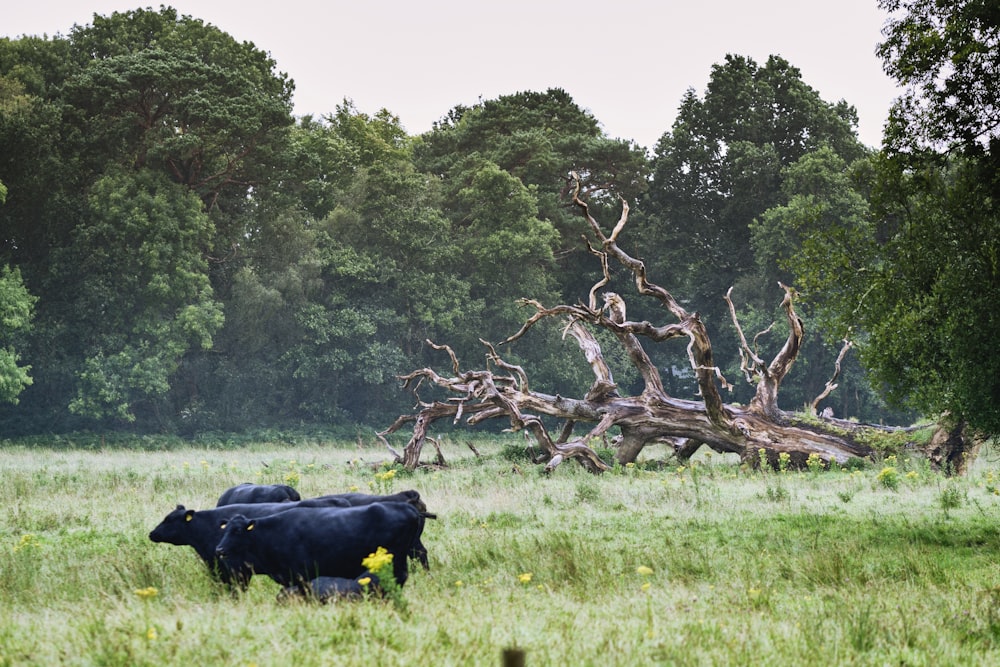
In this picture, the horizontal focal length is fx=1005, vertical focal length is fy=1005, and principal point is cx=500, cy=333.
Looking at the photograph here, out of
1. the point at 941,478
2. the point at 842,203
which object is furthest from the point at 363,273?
the point at 941,478

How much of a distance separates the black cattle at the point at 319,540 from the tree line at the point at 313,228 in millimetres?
29142

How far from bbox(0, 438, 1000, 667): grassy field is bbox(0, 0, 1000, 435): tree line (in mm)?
21000

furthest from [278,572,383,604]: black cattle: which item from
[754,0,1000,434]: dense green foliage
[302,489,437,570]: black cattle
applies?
[754,0,1000,434]: dense green foliage

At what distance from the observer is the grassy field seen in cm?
664

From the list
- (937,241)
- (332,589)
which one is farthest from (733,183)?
(332,589)

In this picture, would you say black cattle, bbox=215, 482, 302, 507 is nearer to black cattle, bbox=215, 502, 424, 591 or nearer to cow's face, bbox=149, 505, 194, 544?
cow's face, bbox=149, 505, 194, 544

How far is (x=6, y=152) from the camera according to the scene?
37.9 m

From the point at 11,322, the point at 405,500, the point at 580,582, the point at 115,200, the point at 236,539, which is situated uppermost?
the point at 115,200

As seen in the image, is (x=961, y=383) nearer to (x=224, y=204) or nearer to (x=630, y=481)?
(x=630, y=481)

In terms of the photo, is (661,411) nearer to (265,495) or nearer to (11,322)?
(265,495)

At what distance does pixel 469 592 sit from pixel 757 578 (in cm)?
295

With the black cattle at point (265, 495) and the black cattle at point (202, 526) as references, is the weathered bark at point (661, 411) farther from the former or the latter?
the black cattle at point (202, 526)

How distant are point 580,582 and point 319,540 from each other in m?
2.62

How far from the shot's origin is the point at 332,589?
28.3ft
